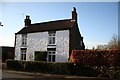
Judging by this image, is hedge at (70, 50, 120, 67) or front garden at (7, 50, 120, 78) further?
hedge at (70, 50, 120, 67)

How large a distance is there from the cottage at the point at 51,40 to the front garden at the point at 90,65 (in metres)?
6.45

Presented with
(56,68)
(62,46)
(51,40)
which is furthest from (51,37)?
(56,68)

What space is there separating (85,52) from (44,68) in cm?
560

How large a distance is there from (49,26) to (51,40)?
377cm

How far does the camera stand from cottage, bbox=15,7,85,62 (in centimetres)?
3200

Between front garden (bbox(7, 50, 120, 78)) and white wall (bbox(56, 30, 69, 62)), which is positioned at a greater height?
white wall (bbox(56, 30, 69, 62))

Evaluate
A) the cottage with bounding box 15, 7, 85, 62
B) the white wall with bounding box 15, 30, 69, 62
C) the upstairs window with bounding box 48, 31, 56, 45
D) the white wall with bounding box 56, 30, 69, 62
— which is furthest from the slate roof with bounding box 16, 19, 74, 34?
the white wall with bounding box 56, 30, 69, 62

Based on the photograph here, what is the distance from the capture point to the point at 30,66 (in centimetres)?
2727

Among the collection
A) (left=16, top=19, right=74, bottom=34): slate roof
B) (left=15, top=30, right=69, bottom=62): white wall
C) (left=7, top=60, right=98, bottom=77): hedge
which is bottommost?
(left=7, top=60, right=98, bottom=77): hedge

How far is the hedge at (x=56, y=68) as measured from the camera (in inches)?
922

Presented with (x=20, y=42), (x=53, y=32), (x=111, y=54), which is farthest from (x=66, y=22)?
(x=111, y=54)

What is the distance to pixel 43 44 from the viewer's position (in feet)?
112

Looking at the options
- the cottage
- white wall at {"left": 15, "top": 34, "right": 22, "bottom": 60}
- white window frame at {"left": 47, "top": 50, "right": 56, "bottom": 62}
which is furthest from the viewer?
white wall at {"left": 15, "top": 34, "right": 22, "bottom": 60}

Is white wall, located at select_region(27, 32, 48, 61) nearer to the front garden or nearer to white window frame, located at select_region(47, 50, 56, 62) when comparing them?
white window frame, located at select_region(47, 50, 56, 62)
